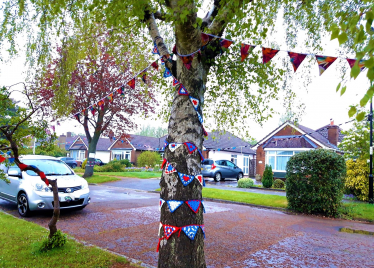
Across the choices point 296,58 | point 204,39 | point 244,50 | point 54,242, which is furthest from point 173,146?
point 296,58

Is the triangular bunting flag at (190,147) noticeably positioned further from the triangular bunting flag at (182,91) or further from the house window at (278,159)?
the house window at (278,159)

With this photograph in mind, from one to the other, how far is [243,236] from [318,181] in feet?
15.2

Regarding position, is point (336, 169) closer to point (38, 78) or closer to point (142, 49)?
Answer: point (142, 49)

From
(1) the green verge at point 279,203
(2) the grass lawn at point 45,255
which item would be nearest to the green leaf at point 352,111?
(2) the grass lawn at point 45,255

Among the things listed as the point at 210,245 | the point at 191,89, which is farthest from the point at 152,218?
the point at 191,89

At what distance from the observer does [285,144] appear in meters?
26.1

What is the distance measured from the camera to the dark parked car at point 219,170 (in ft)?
74.8

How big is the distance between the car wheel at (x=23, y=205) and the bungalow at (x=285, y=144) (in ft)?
65.7

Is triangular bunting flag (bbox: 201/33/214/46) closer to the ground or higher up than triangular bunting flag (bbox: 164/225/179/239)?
higher up

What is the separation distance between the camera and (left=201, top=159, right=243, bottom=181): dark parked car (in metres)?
22.8

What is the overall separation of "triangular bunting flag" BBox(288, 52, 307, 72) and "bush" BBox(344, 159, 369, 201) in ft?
33.4

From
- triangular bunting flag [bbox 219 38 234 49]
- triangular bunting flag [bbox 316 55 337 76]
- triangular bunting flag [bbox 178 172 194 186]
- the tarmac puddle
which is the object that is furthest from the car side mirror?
the tarmac puddle

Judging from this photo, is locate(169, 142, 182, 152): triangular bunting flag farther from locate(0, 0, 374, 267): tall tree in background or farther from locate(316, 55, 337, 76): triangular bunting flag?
locate(316, 55, 337, 76): triangular bunting flag

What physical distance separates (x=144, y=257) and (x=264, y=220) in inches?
194
